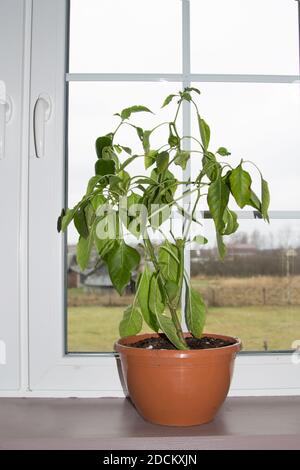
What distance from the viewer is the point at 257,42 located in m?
1.18

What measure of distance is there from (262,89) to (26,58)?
54cm

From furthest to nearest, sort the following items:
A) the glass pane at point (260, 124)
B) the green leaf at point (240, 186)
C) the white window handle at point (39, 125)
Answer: the glass pane at point (260, 124)
the white window handle at point (39, 125)
the green leaf at point (240, 186)

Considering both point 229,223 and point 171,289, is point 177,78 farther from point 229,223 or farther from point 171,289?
point 171,289

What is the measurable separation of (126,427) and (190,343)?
19cm

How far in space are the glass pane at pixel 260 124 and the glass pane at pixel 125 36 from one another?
128 mm

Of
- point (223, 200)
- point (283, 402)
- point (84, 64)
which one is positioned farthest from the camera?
point (84, 64)

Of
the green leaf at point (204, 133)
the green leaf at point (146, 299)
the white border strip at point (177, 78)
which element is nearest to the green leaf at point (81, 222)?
the green leaf at point (146, 299)

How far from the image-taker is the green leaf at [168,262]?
0.92 metres

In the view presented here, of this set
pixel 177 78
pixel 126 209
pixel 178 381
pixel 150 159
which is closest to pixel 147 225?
pixel 126 209

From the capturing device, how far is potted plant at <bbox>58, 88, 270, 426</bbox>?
82 centimetres

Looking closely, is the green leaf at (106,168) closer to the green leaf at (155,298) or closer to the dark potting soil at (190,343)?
the green leaf at (155,298)

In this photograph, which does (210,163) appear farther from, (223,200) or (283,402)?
(283,402)
